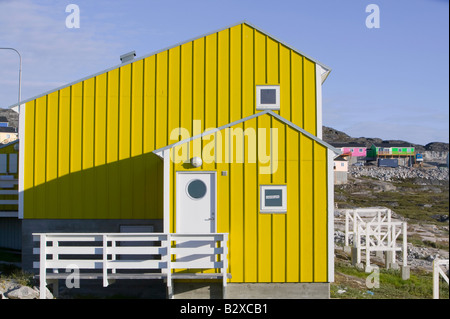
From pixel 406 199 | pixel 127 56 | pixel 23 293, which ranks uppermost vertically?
pixel 127 56

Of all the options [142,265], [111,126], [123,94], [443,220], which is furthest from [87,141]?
[443,220]

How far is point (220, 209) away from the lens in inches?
458

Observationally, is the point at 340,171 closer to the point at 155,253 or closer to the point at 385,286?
the point at 385,286

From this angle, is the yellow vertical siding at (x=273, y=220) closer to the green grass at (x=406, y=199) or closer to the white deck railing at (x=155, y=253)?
the white deck railing at (x=155, y=253)

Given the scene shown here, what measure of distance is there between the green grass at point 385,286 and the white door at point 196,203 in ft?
13.6

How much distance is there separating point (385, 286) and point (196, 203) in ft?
22.1

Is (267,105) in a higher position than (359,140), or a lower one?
lower

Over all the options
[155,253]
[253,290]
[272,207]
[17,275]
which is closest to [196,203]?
[155,253]

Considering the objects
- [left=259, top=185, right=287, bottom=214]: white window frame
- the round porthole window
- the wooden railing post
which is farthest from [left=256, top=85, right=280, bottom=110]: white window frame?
the wooden railing post

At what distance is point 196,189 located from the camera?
11641 mm

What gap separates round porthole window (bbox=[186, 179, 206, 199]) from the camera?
1163 centimetres

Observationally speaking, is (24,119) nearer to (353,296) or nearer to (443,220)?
(353,296)

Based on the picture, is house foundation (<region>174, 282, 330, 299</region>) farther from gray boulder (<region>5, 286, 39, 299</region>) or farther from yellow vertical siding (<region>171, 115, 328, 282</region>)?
gray boulder (<region>5, 286, 39, 299</region>)
